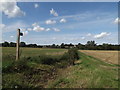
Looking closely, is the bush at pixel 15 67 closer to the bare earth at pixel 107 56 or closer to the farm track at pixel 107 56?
the farm track at pixel 107 56

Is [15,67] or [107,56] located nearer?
[15,67]

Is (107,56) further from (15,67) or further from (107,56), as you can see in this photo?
(15,67)

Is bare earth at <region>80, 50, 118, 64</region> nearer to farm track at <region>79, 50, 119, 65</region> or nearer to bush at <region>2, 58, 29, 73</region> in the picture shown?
farm track at <region>79, 50, 119, 65</region>

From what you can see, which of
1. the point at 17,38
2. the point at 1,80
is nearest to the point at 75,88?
the point at 1,80

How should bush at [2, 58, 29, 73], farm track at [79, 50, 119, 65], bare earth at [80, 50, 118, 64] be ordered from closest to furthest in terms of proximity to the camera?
bush at [2, 58, 29, 73], farm track at [79, 50, 119, 65], bare earth at [80, 50, 118, 64]

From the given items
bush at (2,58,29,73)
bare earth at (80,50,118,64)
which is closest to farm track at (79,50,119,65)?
bare earth at (80,50,118,64)

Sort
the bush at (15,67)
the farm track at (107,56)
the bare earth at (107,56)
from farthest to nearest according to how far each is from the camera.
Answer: the bare earth at (107,56) → the farm track at (107,56) → the bush at (15,67)

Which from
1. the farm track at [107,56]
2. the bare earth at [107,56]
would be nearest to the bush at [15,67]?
the farm track at [107,56]

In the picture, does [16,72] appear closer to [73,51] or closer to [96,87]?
[96,87]

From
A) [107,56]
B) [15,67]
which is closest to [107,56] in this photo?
[107,56]

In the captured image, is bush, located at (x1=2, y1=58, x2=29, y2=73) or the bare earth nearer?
bush, located at (x1=2, y1=58, x2=29, y2=73)

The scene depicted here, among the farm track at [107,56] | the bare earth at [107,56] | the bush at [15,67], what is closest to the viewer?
the bush at [15,67]

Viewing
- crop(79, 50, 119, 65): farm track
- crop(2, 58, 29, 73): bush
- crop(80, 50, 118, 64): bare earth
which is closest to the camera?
crop(2, 58, 29, 73): bush

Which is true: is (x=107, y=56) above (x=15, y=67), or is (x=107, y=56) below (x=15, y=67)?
below
